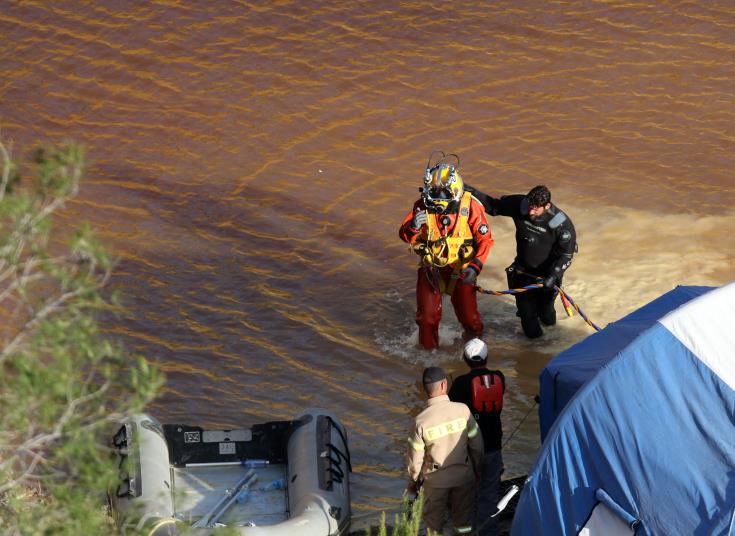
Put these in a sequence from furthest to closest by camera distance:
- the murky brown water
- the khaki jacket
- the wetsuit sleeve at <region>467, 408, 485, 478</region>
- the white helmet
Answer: the murky brown water
the white helmet
the wetsuit sleeve at <region>467, 408, 485, 478</region>
the khaki jacket

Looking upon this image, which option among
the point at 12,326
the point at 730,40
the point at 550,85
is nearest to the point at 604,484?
the point at 12,326

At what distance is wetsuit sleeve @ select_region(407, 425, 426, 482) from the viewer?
634cm

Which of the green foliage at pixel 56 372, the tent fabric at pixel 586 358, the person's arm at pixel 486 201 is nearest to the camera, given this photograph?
the green foliage at pixel 56 372

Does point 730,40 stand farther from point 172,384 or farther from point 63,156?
point 63,156

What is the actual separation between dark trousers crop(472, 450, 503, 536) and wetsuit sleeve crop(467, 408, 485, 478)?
0.59ft

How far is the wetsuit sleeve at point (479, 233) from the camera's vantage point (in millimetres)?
8797

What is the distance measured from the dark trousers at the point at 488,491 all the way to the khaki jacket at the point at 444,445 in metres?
0.23

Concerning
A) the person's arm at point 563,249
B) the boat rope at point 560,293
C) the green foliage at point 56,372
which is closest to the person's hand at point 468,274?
the boat rope at point 560,293

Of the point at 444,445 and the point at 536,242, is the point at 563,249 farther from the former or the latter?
the point at 444,445

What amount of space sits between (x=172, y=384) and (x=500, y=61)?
779 cm

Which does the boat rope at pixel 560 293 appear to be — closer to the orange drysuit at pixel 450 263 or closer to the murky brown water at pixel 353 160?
the orange drysuit at pixel 450 263

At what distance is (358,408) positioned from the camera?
9.05 m

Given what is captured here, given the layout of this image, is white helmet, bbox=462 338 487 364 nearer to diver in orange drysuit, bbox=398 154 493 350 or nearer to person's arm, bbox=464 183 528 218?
diver in orange drysuit, bbox=398 154 493 350

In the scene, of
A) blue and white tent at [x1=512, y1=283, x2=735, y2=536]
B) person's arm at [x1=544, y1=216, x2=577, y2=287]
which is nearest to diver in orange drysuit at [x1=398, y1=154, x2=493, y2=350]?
person's arm at [x1=544, y1=216, x2=577, y2=287]
